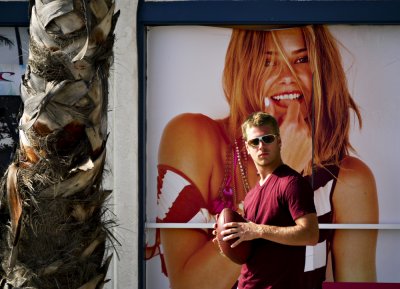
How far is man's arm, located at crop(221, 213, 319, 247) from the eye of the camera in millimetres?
4047

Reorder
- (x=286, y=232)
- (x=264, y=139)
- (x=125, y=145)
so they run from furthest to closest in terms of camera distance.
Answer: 1. (x=125, y=145)
2. (x=264, y=139)
3. (x=286, y=232)

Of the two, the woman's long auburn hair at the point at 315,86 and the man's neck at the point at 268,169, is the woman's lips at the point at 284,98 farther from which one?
the man's neck at the point at 268,169

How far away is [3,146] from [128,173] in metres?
1.24

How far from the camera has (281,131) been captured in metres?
6.93

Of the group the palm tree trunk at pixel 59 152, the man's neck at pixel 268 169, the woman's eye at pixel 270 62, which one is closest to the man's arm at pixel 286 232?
the man's neck at pixel 268 169

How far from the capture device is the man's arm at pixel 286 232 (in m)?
4.05

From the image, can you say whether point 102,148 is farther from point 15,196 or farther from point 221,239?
point 221,239

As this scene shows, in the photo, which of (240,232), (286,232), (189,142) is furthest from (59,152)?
(189,142)

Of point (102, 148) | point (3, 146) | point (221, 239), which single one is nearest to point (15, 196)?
point (102, 148)

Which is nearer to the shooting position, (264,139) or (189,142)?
(264,139)

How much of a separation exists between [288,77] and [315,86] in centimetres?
25

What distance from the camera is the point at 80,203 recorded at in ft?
11.4

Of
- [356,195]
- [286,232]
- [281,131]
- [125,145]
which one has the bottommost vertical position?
[286,232]

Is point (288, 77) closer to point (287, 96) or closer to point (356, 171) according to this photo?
point (287, 96)
